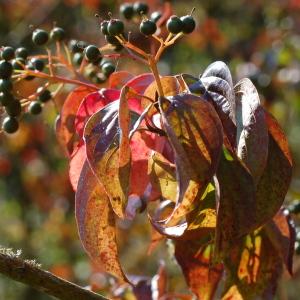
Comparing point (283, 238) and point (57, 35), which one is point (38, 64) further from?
point (283, 238)

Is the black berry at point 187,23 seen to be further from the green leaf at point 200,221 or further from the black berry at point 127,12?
the black berry at point 127,12

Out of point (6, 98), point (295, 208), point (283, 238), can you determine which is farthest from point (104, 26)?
point (295, 208)

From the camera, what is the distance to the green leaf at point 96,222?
1153mm

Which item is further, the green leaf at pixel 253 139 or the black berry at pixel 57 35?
the black berry at pixel 57 35

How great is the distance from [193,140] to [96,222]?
20cm

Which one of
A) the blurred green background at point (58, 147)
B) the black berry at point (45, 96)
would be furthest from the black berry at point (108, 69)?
the blurred green background at point (58, 147)

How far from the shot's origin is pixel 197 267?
141cm

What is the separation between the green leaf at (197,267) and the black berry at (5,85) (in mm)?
375

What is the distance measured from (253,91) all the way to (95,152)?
8.9 inches

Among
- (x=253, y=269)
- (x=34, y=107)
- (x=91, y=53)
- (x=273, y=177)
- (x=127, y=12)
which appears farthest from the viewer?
(x=127, y=12)

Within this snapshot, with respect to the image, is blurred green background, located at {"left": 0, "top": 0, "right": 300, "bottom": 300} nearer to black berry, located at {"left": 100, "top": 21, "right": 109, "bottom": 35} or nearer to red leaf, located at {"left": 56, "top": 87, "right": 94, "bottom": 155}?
red leaf, located at {"left": 56, "top": 87, "right": 94, "bottom": 155}

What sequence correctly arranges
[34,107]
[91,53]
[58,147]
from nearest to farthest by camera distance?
1. [91,53]
2. [34,107]
3. [58,147]

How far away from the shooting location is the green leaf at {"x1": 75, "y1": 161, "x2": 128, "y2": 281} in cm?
115

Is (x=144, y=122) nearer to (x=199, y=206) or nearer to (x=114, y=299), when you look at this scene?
(x=199, y=206)
